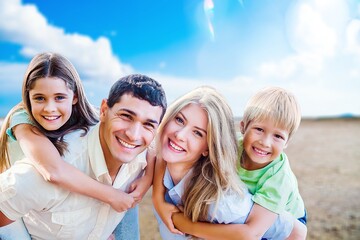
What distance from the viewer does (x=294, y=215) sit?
2475 millimetres

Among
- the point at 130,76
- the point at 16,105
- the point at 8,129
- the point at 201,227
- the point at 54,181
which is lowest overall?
the point at 201,227

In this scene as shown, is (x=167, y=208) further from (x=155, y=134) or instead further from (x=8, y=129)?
(x=8, y=129)

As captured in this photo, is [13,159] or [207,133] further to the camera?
[13,159]

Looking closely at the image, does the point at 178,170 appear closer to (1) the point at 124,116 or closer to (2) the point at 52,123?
(1) the point at 124,116

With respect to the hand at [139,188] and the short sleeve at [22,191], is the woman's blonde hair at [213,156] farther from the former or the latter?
the short sleeve at [22,191]

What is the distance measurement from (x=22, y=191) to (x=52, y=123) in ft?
1.60

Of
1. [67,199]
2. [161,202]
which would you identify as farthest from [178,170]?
[67,199]

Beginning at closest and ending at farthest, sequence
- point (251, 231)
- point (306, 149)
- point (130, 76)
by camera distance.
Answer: point (251, 231)
point (130, 76)
point (306, 149)

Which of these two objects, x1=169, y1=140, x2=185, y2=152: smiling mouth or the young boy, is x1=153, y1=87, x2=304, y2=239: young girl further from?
the young boy

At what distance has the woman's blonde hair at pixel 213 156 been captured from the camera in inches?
86.0

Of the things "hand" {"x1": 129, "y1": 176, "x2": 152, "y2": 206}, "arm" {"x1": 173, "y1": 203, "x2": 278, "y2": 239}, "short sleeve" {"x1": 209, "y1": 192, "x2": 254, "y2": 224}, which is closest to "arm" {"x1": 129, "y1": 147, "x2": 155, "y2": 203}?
"hand" {"x1": 129, "y1": 176, "x2": 152, "y2": 206}

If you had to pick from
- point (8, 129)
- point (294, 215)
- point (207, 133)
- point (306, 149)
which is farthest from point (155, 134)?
point (306, 149)

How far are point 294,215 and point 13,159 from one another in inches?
75.5

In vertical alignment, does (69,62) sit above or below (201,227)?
above
